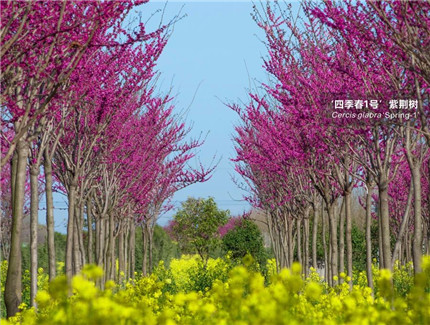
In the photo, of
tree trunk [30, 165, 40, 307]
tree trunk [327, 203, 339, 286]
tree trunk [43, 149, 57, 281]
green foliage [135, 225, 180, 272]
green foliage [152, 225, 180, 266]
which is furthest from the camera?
green foliage [152, 225, 180, 266]

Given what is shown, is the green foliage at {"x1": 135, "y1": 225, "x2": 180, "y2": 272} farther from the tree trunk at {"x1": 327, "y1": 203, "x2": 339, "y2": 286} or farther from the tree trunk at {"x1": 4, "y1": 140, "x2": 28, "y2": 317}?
A: the tree trunk at {"x1": 4, "y1": 140, "x2": 28, "y2": 317}

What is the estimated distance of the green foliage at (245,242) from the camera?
25141mm

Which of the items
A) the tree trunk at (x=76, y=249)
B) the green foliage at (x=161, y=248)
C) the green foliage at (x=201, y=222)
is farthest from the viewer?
the green foliage at (x=161, y=248)

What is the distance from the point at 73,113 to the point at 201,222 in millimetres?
16280

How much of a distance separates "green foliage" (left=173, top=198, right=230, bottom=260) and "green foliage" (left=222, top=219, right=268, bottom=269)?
78 cm

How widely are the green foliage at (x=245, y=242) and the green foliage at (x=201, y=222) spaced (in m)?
0.78

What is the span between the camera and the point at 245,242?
25234 mm

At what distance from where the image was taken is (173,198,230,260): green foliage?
1026 inches

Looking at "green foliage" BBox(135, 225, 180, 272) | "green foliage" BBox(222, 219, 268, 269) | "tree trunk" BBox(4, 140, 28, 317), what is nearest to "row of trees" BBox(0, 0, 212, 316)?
"tree trunk" BBox(4, 140, 28, 317)

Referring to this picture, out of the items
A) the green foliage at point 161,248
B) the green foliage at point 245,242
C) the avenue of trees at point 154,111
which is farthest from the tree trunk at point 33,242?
the green foliage at point 161,248

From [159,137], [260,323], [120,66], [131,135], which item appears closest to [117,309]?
[260,323]

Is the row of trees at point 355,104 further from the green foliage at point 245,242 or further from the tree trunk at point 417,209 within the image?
the green foliage at point 245,242

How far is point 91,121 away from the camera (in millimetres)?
10727

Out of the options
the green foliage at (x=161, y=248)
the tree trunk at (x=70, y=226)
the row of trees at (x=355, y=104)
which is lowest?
the green foliage at (x=161, y=248)
